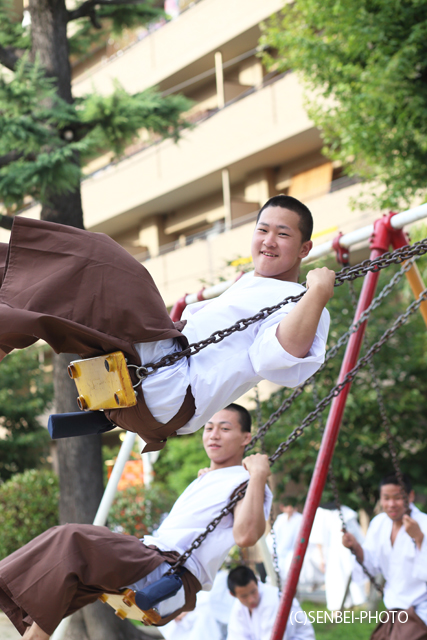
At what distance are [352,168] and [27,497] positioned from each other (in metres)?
5.22

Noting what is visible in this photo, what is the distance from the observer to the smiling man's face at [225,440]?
320 centimetres

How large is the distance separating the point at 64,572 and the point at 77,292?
104 centimetres

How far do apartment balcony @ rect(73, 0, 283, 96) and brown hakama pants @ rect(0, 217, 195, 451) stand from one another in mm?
12064

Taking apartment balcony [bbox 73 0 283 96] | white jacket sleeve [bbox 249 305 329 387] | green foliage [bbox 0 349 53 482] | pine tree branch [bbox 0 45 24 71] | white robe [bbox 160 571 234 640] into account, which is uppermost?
apartment balcony [bbox 73 0 283 96]

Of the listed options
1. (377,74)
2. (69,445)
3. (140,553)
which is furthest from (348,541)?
(377,74)

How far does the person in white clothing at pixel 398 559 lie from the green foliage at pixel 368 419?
3.33 m

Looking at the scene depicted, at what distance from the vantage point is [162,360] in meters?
2.11

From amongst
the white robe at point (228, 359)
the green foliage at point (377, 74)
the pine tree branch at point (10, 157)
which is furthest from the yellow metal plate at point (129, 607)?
the green foliage at point (377, 74)

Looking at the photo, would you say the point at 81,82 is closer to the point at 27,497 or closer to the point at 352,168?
the point at 352,168

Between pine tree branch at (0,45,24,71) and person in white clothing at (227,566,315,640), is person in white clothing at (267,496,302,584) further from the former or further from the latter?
pine tree branch at (0,45,24,71)

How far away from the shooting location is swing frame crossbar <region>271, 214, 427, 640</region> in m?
3.23

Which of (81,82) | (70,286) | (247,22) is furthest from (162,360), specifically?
(81,82)

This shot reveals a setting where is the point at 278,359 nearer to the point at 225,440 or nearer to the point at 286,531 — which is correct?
the point at 225,440

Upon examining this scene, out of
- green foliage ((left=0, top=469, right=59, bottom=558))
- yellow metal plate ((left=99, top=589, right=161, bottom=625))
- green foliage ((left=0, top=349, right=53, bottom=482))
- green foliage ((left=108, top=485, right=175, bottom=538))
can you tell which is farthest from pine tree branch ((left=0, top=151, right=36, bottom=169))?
green foliage ((left=0, top=349, right=53, bottom=482))
